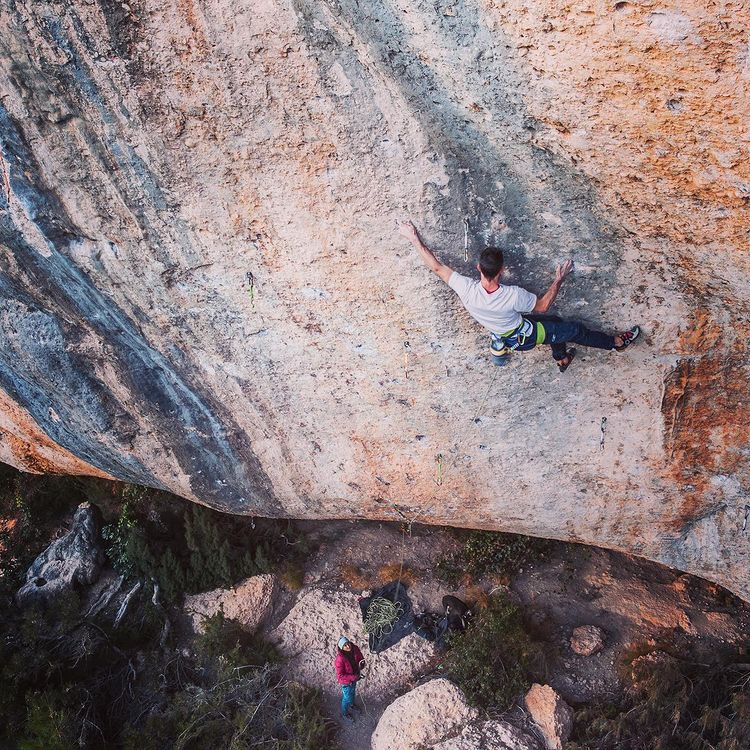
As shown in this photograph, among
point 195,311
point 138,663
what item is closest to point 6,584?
point 138,663

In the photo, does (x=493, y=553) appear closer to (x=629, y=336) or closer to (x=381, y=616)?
(x=381, y=616)

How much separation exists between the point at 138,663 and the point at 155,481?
8.20 feet

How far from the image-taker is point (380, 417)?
4.70 meters

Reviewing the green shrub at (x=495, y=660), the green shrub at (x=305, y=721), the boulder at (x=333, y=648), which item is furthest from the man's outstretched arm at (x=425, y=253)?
the green shrub at (x=305, y=721)

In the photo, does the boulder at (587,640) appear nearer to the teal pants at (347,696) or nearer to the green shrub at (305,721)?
the teal pants at (347,696)

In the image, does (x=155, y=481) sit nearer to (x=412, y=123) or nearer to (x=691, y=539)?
(x=412, y=123)

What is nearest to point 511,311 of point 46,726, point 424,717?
point 424,717

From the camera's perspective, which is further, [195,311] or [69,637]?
[69,637]

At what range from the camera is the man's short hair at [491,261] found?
328 centimetres

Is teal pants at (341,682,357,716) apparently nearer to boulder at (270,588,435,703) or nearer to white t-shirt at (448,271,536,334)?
boulder at (270,588,435,703)

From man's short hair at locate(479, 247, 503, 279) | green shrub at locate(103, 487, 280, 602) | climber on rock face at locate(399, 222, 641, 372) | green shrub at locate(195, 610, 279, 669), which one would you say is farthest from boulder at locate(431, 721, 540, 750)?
man's short hair at locate(479, 247, 503, 279)

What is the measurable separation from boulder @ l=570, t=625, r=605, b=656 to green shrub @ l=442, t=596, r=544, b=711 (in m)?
0.48

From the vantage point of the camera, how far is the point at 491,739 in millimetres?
5543

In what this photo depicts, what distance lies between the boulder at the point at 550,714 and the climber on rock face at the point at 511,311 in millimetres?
3554
